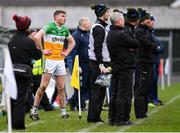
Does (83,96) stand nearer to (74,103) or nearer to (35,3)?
(74,103)

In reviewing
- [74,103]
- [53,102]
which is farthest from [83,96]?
[53,102]

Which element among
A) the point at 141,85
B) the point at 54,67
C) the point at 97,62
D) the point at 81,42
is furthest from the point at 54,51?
the point at 81,42

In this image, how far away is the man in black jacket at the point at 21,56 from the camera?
46.4ft

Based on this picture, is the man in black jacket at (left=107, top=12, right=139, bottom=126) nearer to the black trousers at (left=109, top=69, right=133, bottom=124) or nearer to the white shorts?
the black trousers at (left=109, top=69, right=133, bottom=124)

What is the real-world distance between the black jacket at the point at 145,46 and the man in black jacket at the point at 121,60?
187 centimetres

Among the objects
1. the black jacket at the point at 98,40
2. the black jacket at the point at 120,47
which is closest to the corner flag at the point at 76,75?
the black jacket at the point at 98,40

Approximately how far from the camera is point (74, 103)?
19.6 metres

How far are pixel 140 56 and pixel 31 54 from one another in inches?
131

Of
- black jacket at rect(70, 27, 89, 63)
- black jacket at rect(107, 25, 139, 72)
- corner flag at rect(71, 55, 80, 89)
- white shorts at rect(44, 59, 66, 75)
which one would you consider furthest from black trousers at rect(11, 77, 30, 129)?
black jacket at rect(70, 27, 89, 63)

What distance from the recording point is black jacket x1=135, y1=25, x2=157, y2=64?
54.7ft

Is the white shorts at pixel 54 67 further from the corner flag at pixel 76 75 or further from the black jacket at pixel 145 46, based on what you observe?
the black jacket at pixel 145 46

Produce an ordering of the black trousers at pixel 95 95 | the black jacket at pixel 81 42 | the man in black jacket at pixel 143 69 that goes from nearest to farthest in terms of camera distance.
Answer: the black trousers at pixel 95 95
the man in black jacket at pixel 143 69
the black jacket at pixel 81 42

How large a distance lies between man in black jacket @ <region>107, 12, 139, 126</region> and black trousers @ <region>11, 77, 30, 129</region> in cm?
166

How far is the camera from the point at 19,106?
1413 centimetres
